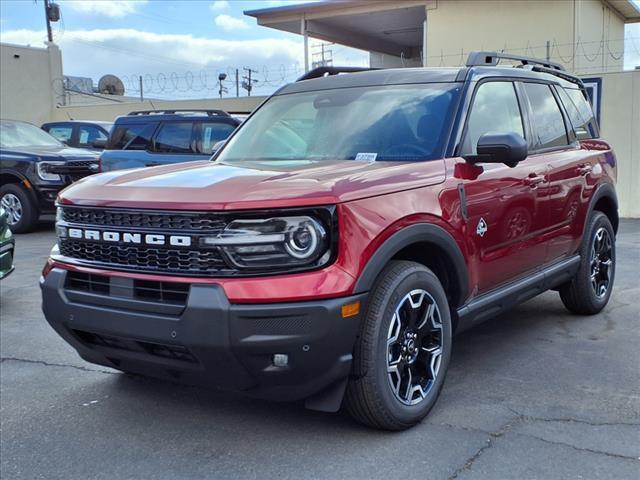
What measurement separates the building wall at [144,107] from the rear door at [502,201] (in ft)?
40.1

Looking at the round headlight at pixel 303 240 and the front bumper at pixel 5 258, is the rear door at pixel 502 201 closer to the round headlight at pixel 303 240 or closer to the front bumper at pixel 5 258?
the round headlight at pixel 303 240

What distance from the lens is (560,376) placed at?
4.37 m

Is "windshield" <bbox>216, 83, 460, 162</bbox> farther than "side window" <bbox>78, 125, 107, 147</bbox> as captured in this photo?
No

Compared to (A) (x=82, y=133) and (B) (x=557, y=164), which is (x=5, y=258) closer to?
(B) (x=557, y=164)

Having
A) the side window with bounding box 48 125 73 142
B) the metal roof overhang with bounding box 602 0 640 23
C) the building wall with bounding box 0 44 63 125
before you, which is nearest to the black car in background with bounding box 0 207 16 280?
the side window with bounding box 48 125 73 142

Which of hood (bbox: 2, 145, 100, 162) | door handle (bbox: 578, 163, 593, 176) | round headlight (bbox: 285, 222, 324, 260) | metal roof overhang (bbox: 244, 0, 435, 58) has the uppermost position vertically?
metal roof overhang (bbox: 244, 0, 435, 58)

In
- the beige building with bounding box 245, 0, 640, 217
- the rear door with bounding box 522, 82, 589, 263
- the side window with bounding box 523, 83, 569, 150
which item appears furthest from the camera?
the beige building with bounding box 245, 0, 640, 217

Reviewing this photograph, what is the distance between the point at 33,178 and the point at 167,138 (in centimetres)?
240

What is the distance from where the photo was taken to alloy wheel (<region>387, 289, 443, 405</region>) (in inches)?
137

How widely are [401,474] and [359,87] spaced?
2.52 meters

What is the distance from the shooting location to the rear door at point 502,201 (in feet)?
13.4

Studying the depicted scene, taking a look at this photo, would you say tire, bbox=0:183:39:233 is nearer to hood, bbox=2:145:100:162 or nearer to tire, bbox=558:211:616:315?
hood, bbox=2:145:100:162

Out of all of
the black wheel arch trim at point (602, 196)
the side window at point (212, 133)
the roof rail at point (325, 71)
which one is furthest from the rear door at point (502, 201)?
the side window at point (212, 133)

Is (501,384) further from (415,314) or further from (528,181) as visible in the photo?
(528,181)
